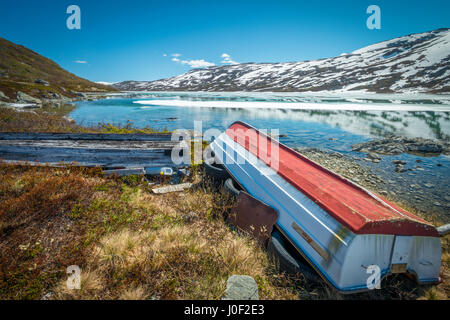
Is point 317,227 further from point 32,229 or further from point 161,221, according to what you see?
point 32,229

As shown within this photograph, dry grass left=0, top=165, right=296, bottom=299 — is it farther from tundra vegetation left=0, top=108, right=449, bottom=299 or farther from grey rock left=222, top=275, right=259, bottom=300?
grey rock left=222, top=275, right=259, bottom=300

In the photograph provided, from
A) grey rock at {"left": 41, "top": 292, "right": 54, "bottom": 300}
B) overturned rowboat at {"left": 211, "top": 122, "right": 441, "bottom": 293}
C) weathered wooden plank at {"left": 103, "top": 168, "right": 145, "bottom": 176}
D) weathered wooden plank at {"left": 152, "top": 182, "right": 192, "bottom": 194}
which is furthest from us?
weathered wooden plank at {"left": 103, "top": 168, "right": 145, "bottom": 176}

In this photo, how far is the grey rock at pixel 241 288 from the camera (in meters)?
2.62

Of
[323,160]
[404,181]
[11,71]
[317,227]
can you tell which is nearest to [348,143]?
[323,160]

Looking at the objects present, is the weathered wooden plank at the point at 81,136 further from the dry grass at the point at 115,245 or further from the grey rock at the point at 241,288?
the grey rock at the point at 241,288

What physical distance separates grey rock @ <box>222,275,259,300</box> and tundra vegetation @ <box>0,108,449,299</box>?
137 mm

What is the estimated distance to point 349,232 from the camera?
8.55 ft

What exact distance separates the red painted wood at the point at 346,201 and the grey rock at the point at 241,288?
5.11ft

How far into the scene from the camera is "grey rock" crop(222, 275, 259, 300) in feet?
8.59

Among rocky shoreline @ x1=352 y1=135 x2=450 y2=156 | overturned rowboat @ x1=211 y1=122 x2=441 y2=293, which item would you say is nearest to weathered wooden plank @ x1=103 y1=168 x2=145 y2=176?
overturned rowboat @ x1=211 y1=122 x2=441 y2=293

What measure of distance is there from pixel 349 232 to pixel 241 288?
5.47 ft

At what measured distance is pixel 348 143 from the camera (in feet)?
45.5

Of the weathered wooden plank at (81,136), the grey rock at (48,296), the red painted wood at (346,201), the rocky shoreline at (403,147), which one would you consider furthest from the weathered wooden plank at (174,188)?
the rocky shoreline at (403,147)

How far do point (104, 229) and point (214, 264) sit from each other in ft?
7.28
